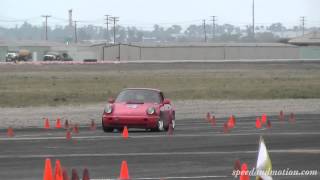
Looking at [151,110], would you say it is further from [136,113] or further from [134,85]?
[134,85]

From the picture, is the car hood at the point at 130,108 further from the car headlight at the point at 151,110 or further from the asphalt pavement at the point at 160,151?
the asphalt pavement at the point at 160,151

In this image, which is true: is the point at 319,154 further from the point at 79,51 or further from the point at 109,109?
the point at 79,51

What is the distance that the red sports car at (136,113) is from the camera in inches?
984

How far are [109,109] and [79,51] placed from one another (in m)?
109

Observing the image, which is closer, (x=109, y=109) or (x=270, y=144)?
(x=270, y=144)

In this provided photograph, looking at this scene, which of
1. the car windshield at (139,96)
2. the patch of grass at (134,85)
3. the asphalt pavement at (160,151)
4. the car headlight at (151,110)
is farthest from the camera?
the patch of grass at (134,85)

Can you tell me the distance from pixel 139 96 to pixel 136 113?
3.40 ft

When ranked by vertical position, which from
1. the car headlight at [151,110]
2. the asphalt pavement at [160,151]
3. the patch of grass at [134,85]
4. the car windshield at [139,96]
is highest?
the car windshield at [139,96]

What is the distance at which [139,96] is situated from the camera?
2598cm

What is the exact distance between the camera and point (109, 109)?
25.2m

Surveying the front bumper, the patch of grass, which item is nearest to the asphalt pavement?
the front bumper

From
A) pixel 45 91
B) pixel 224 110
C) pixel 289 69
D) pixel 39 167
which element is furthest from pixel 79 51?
pixel 39 167

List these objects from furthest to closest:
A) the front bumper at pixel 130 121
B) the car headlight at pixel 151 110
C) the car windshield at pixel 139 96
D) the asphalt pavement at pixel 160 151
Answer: the car windshield at pixel 139 96
the car headlight at pixel 151 110
the front bumper at pixel 130 121
the asphalt pavement at pixel 160 151

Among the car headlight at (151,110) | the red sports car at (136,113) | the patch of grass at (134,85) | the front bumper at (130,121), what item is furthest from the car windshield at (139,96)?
the patch of grass at (134,85)
